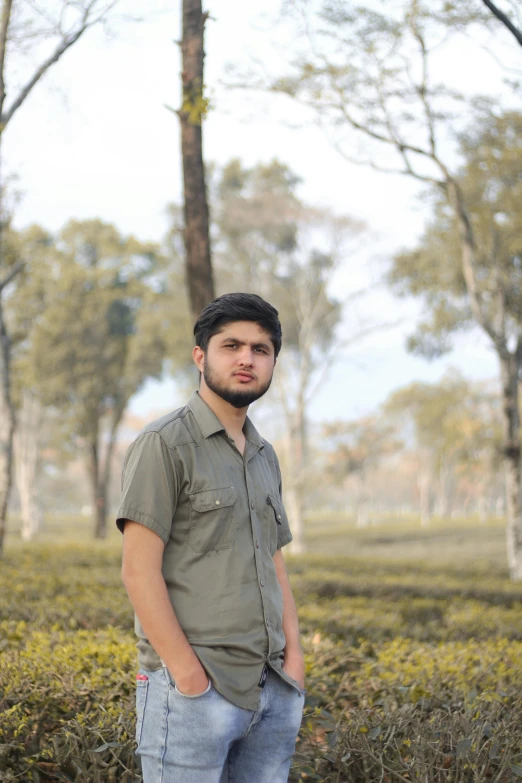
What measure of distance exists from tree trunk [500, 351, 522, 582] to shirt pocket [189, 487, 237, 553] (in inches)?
469

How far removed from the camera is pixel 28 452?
111 feet

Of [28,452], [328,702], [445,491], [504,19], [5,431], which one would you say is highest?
[504,19]

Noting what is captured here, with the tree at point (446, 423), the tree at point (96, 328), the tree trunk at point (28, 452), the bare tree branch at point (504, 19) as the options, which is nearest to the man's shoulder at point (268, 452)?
the bare tree branch at point (504, 19)

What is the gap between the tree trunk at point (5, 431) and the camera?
12516 millimetres

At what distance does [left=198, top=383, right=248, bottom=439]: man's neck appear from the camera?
2457 mm

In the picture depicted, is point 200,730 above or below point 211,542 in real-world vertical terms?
below

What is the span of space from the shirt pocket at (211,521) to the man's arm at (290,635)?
33 cm

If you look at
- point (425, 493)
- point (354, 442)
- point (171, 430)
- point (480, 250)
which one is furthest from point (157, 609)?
point (425, 493)

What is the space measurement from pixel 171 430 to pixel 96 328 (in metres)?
25.5

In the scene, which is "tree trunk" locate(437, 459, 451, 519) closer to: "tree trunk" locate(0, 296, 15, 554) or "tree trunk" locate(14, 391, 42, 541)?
"tree trunk" locate(14, 391, 42, 541)

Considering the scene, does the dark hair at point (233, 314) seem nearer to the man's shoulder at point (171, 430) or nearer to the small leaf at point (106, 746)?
the man's shoulder at point (171, 430)

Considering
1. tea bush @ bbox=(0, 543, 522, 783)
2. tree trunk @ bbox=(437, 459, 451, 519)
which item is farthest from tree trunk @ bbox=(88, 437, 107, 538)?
tree trunk @ bbox=(437, 459, 451, 519)

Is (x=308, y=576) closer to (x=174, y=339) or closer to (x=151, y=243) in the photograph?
(x=174, y=339)

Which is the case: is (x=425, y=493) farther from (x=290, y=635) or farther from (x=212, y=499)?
(x=212, y=499)
